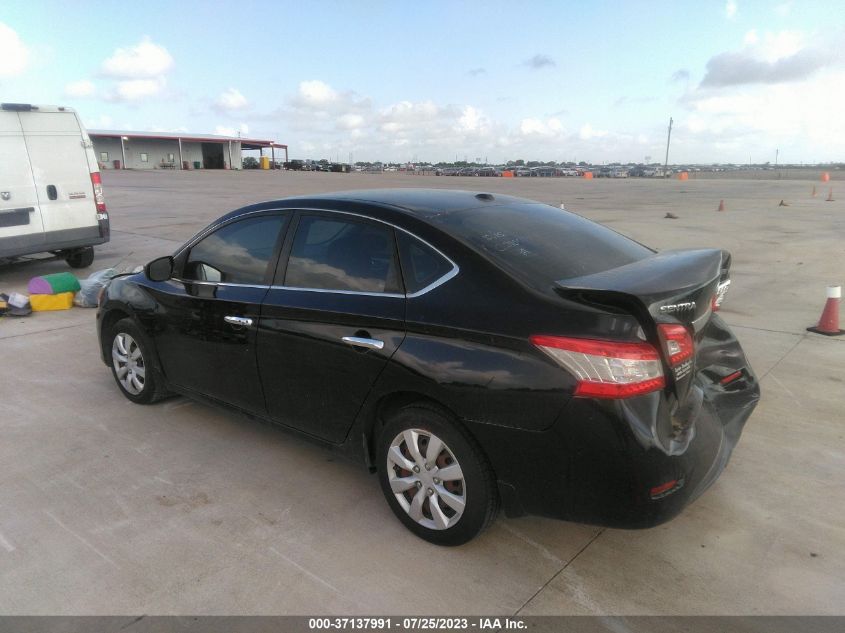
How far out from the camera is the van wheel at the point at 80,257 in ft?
32.6

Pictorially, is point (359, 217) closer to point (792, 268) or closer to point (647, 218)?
point (792, 268)

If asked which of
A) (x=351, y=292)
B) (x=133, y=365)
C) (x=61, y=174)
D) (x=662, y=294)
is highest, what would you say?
(x=61, y=174)

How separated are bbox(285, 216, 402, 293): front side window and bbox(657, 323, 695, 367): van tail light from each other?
120 cm

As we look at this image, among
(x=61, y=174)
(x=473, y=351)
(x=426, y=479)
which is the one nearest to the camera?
(x=473, y=351)

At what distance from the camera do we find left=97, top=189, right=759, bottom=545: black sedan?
8.19 feet

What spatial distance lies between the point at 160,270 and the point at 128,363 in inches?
36.0

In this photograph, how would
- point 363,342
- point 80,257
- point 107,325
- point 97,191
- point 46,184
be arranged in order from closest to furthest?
point 363,342 → point 107,325 → point 46,184 → point 97,191 → point 80,257

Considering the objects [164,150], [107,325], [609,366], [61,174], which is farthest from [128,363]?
→ [164,150]

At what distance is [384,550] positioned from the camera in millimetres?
2982

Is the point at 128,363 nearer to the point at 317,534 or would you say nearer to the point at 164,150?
the point at 317,534

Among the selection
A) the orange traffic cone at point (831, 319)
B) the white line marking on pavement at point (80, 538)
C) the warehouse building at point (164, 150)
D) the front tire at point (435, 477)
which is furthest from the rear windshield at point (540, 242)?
the warehouse building at point (164, 150)

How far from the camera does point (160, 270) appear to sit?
13.7 ft

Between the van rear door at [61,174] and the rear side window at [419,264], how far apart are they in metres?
7.62

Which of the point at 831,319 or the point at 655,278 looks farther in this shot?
the point at 831,319
